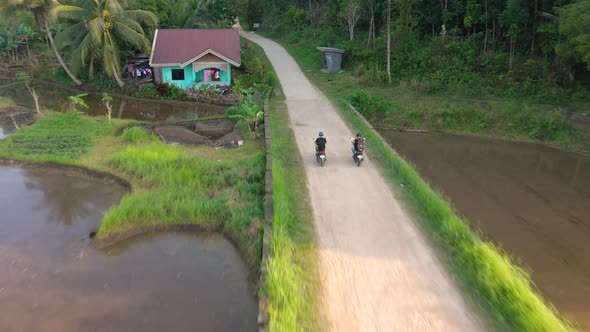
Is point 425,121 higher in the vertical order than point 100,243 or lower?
higher

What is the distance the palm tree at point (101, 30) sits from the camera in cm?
2534

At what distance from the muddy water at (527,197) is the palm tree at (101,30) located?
53.7 ft

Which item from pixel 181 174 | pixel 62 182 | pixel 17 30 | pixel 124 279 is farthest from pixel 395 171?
pixel 17 30

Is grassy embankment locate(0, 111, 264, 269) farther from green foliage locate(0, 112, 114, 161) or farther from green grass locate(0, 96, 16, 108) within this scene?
green grass locate(0, 96, 16, 108)

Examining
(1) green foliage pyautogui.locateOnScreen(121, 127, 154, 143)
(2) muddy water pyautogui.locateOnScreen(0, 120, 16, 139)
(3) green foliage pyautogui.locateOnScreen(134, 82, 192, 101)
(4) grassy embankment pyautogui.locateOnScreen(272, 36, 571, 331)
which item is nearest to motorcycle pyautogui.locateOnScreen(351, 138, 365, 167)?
(4) grassy embankment pyautogui.locateOnScreen(272, 36, 571, 331)

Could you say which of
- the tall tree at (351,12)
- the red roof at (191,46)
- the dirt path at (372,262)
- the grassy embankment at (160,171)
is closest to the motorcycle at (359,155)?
the dirt path at (372,262)

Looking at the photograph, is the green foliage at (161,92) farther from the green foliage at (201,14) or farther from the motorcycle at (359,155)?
the motorcycle at (359,155)

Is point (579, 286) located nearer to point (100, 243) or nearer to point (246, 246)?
point (246, 246)

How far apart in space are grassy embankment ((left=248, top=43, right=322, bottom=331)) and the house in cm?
1416

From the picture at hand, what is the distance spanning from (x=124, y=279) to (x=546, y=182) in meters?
12.7

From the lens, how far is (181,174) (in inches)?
530

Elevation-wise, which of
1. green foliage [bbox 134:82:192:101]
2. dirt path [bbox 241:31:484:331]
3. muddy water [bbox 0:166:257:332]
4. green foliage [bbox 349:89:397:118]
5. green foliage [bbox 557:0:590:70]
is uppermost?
green foliage [bbox 557:0:590:70]

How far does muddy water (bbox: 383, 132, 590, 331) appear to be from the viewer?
969 cm

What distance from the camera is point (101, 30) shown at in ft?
83.9
